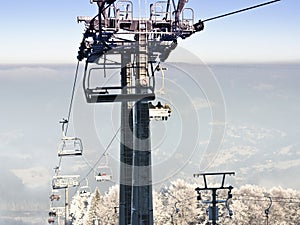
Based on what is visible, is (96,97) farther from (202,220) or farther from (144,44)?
(202,220)

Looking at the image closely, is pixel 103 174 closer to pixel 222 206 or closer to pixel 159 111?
pixel 159 111

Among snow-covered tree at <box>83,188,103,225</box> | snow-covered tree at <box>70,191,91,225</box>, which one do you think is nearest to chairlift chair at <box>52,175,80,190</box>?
snow-covered tree at <box>83,188,103,225</box>

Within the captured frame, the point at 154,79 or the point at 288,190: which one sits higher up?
the point at 288,190

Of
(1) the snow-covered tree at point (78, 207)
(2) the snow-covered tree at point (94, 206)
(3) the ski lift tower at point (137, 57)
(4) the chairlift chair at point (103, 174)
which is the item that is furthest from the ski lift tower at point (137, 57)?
(1) the snow-covered tree at point (78, 207)

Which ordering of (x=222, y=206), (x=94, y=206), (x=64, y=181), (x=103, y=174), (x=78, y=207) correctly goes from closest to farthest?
(x=103, y=174) → (x=64, y=181) → (x=222, y=206) → (x=94, y=206) → (x=78, y=207)

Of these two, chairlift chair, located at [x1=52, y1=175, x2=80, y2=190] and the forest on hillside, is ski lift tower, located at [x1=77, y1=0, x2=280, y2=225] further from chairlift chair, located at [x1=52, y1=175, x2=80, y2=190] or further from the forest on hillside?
the forest on hillside

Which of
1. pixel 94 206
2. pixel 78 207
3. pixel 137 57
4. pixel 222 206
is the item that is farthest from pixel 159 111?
pixel 78 207

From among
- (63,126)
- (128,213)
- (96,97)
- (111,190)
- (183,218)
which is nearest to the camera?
(96,97)

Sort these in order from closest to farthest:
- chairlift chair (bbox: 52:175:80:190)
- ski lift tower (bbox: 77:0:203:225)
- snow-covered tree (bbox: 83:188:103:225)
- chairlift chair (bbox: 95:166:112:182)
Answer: ski lift tower (bbox: 77:0:203:225)
chairlift chair (bbox: 95:166:112:182)
chairlift chair (bbox: 52:175:80:190)
snow-covered tree (bbox: 83:188:103:225)

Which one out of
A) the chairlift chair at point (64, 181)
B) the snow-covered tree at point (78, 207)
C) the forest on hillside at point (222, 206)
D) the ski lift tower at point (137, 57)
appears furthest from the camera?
the snow-covered tree at point (78, 207)

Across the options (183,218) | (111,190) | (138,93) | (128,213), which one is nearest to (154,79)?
(138,93)

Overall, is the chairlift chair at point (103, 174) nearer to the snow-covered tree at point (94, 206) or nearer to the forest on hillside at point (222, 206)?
the forest on hillside at point (222, 206)
